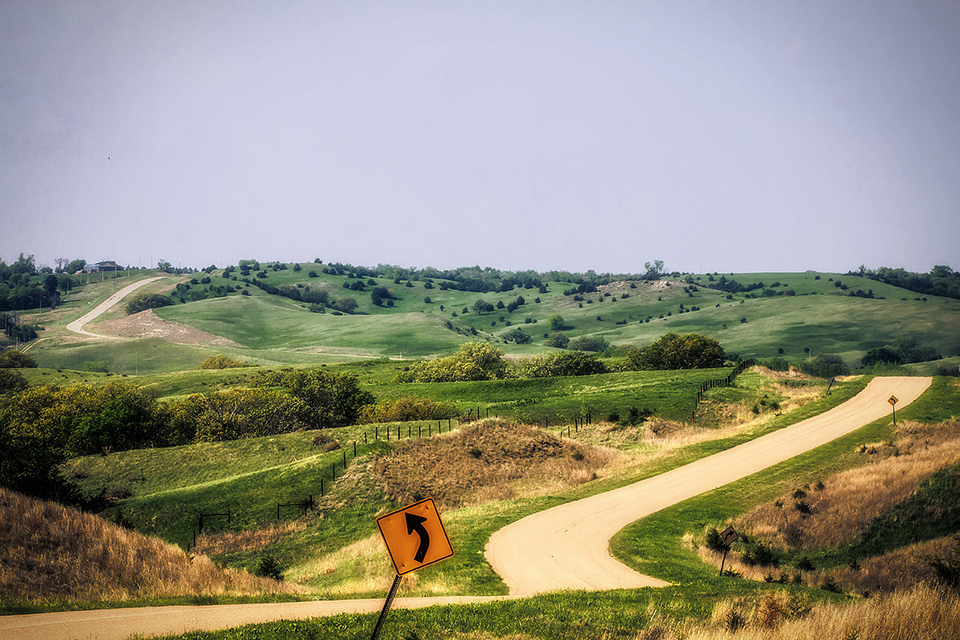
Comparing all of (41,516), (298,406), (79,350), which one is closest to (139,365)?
(79,350)

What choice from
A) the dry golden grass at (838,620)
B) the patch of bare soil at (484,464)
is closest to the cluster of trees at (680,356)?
the patch of bare soil at (484,464)

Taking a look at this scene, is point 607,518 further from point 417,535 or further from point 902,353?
point 902,353

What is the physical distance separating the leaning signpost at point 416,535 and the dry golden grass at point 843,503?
870 inches

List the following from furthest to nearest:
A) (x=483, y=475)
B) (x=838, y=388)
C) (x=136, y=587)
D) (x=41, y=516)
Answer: (x=838, y=388) < (x=483, y=475) < (x=41, y=516) < (x=136, y=587)

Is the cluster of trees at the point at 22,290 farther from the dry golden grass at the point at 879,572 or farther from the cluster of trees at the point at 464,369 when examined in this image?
the dry golden grass at the point at 879,572

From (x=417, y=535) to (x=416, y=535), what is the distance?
0.05ft

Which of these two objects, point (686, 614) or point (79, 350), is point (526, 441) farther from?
point (79, 350)

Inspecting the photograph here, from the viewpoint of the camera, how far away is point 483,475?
41531mm

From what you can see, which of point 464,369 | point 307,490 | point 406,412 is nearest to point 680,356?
point 464,369

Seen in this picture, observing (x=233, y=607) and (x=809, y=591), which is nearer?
(x=233, y=607)

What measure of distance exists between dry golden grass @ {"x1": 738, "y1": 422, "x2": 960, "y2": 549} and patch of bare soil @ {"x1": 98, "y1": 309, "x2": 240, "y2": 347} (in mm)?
174075

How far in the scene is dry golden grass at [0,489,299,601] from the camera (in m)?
15.5

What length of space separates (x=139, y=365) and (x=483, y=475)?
4813 inches

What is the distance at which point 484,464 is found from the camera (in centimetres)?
4306
